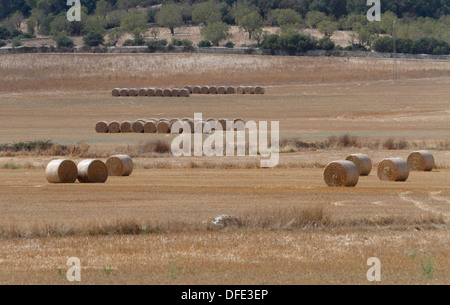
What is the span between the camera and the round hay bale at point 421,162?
35.1 metres

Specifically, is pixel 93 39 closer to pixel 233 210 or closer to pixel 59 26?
pixel 59 26

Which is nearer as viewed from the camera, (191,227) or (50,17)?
(191,227)

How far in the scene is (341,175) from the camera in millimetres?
28953

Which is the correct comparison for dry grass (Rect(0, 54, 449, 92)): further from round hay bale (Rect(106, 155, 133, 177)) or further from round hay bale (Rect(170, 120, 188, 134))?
round hay bale (Rect(106, 155, 133, 177))

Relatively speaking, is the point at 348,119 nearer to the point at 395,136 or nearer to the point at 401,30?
the point at 395,136

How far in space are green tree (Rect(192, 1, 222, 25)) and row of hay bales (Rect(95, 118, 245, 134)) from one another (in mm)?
124976

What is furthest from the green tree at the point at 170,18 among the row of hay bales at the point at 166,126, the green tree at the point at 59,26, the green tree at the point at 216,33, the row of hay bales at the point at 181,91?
the row of hay bales at the point at 166,126

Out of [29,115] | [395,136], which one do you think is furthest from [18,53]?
[395,136]

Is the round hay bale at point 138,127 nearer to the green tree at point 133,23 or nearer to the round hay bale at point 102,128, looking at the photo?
the round hay bale at point 102,128

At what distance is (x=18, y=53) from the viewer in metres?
122

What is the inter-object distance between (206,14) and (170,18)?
8.33 meters

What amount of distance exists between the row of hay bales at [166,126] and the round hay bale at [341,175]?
26066 mm

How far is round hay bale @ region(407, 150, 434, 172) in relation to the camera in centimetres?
3506
